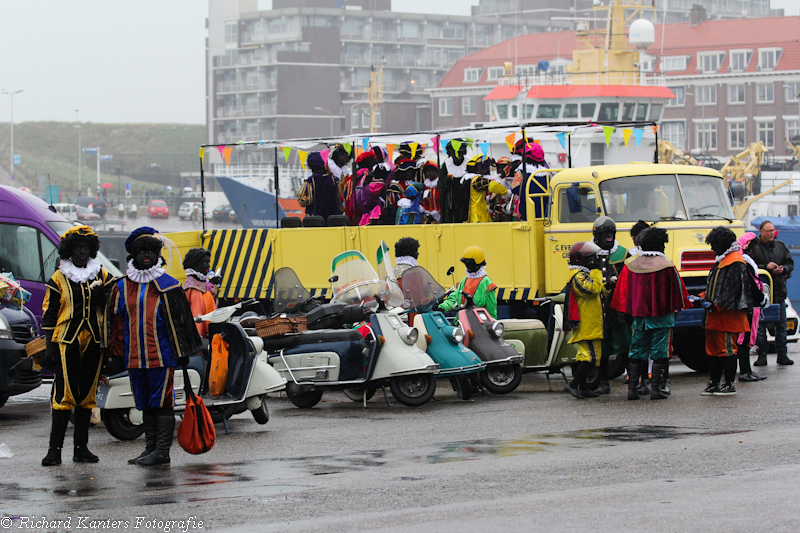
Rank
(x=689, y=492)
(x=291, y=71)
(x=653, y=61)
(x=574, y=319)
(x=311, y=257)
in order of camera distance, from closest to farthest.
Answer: (x=689, y=492) → (x=574, y=319) → (x=311, y=257) → (x=653, y=61) → (x=291, y=71)

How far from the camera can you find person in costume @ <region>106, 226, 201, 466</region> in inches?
324

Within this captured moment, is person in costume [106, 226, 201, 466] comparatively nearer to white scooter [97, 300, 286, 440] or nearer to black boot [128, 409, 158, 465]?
black boot [128, 409, 158, 465]

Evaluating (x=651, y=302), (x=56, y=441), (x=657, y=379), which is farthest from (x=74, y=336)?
(x=657, y=379)

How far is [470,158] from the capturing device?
17.6 m

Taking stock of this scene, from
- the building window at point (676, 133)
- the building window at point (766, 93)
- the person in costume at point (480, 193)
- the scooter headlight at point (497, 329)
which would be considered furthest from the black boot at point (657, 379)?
the building window at point (766, 93)

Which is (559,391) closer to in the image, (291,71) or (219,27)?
(291,71)

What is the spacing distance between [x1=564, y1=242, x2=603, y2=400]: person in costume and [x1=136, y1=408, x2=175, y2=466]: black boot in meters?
4.95

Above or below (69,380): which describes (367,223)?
above

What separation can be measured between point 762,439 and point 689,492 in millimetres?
2343

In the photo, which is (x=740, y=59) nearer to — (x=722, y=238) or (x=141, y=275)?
(x=722, y=238)

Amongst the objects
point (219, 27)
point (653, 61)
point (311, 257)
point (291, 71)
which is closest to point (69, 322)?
point (311, 257)

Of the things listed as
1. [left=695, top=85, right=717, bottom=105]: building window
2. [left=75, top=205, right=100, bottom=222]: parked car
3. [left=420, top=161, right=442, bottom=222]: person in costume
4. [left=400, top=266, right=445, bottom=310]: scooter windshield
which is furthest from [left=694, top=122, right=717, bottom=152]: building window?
[left=400, top=266, right=445, bottom=310]: scooter windshield

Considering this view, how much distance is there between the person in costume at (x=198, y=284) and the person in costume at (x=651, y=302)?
441 centimetres

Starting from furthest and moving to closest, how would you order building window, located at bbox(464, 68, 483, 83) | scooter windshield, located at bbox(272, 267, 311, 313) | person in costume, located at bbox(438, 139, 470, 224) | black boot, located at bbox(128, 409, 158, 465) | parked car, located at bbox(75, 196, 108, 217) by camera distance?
building window, located at bbox(464, 68, 483, 83)
parked car, located at bbox(75, 196, 108, 217)
person in costume, located at bbox(438, 139, 470, 224)
scooter windshield, located at bbox(272, 267, 311, 313)
black boot, located at bbox(128, 409, 158, 465)
